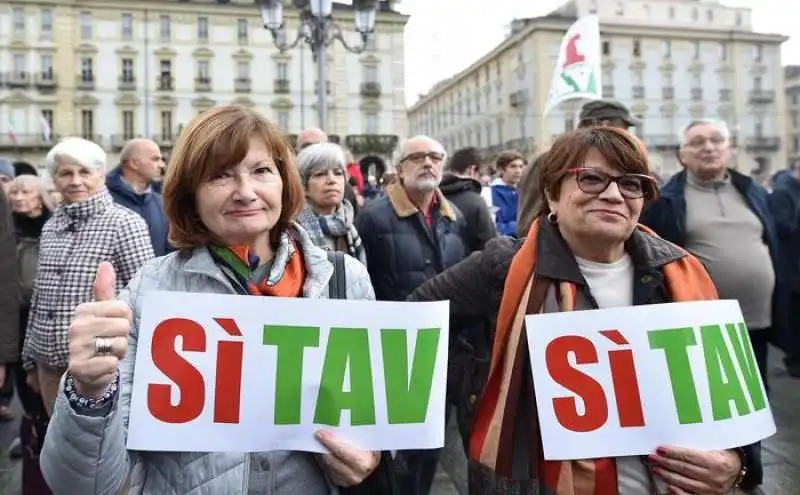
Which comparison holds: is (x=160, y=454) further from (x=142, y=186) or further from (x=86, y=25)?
(x=86, y=25)

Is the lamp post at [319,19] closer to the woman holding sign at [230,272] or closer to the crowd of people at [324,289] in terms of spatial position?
the crowd of people at [324,289]

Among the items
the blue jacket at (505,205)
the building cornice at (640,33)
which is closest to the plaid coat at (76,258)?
the blue jacket at (505,205)

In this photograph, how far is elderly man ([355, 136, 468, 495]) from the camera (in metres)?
3.42

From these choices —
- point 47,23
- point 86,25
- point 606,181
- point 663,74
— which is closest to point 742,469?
point 606,181

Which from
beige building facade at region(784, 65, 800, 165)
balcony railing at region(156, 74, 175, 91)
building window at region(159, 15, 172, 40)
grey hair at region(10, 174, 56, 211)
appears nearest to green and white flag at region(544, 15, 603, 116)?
grey hair at region(10, 174, 56, 211)

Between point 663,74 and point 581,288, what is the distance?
2424 inches

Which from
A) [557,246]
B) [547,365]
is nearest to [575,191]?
[557,246]

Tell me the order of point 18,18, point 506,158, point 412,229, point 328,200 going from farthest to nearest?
point 18,18 → point 506,158 → point 412,229 → point 328,200

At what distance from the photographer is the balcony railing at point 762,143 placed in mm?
60031

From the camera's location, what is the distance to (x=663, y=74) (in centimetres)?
5706

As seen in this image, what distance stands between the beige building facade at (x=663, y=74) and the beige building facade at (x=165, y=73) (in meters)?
12.9

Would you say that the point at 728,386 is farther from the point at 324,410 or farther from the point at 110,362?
the point at 110,362

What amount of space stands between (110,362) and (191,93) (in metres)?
49.0

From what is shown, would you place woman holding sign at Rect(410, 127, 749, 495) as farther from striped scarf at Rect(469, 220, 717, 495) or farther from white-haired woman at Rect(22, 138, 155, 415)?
white-haired woman at Rect(22, 138, 155, 415)
